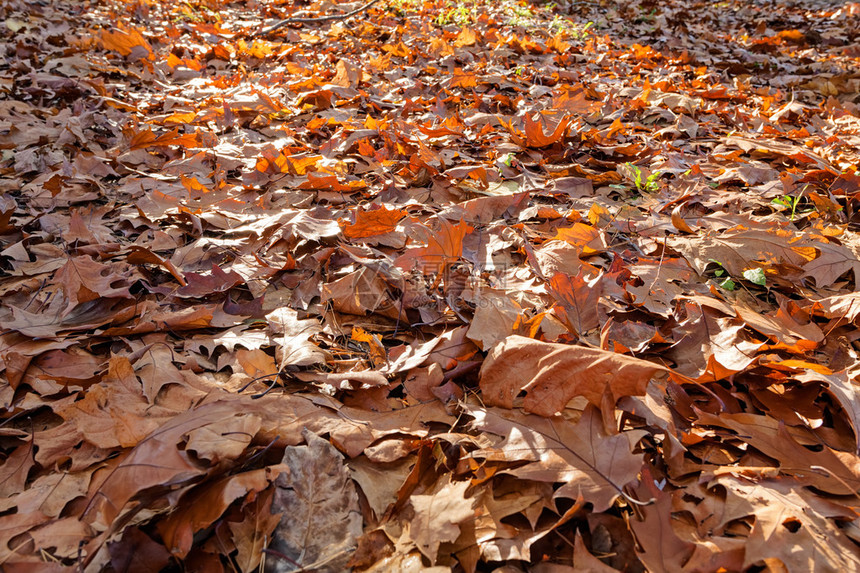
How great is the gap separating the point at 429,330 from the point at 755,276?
1.36 m

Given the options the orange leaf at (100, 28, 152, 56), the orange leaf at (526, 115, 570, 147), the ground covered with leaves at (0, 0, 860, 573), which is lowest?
the ground covered with leaves at (0, 0, 860, 573)

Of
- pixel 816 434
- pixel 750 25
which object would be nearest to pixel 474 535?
pixel 816 434

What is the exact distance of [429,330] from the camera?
1.75 meters

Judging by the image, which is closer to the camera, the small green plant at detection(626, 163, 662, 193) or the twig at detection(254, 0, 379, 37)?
the small green plant at detection(626, 163, 662, 193)

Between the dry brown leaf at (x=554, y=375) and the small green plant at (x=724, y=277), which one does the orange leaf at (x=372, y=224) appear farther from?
the small green plant at (x=724, y=277)

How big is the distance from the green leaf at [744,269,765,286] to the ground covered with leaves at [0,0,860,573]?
0.08 feet

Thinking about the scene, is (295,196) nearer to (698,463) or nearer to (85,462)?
(85,462)

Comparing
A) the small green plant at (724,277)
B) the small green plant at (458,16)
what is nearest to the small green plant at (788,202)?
the small green plant at (724,277)

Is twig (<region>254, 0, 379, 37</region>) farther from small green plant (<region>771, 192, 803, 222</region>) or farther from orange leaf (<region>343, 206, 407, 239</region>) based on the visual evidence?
small green plant (<region>771, 192, 803, 222</region>)

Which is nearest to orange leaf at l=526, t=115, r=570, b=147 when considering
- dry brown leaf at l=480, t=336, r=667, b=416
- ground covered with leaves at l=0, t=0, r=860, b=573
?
ground covered with leaves at l=0, t=0, r=860, b=573

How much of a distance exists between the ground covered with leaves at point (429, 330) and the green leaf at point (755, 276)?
0.02 metres

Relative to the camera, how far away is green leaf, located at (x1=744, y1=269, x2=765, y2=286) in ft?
6.06

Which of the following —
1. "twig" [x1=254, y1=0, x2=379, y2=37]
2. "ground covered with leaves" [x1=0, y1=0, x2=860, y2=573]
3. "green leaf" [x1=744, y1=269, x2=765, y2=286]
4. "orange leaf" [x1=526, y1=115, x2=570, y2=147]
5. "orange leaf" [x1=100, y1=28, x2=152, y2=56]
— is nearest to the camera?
"ground covered with leaves" [x1=0, y1=0, x2=860, y2=573]

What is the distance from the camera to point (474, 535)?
1.09 meters
